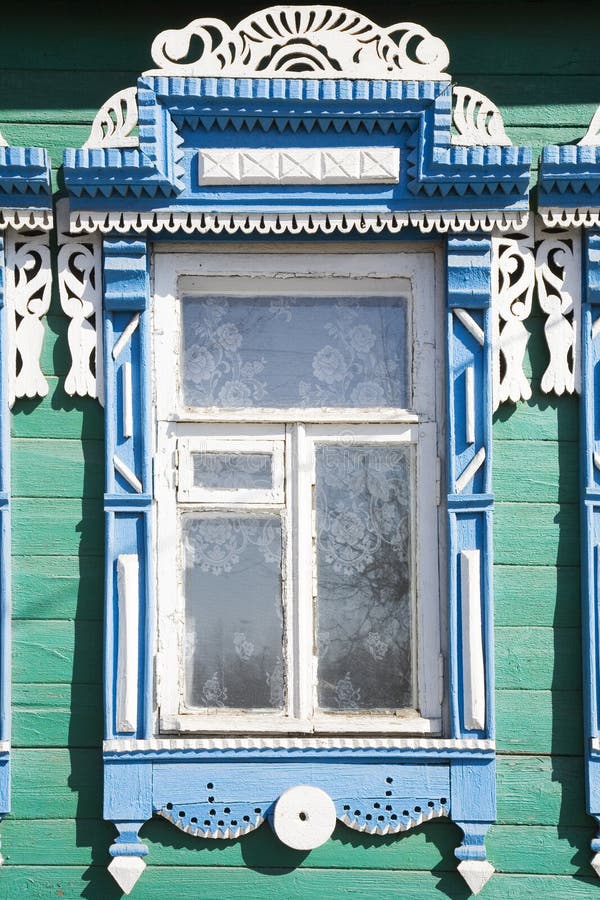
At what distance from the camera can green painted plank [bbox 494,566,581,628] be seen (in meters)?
3.46

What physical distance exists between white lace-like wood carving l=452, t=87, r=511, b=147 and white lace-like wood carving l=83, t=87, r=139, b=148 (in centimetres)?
93

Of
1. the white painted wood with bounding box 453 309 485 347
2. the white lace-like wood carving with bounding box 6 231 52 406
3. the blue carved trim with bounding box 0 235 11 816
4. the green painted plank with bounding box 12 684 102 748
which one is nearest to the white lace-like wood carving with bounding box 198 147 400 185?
the white painted wood with bounding box 453 309 485 347

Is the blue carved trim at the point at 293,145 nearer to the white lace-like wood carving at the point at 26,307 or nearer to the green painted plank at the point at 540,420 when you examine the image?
the white lace-like wood carving at the point at 26,307

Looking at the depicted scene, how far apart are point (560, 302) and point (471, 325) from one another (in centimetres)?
28

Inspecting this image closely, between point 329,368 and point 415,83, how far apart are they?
2.79 ft

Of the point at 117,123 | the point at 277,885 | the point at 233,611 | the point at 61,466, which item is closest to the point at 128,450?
the point at 61,466

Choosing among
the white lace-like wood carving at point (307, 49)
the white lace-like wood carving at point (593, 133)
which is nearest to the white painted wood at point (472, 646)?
the white lace-like wood carving at point (593, 133)

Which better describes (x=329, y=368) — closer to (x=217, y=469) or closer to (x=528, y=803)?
(x=217, y=469)

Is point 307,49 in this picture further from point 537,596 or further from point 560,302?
point 537,596

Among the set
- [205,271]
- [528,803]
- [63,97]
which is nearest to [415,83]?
[205,271]

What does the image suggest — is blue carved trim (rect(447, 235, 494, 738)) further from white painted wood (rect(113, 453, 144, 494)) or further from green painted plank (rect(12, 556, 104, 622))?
green painted plank (rect(12, 556, 104, 622))

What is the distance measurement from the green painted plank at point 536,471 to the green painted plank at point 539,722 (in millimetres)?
563

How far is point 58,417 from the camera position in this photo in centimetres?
350

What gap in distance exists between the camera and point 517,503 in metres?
3.49
